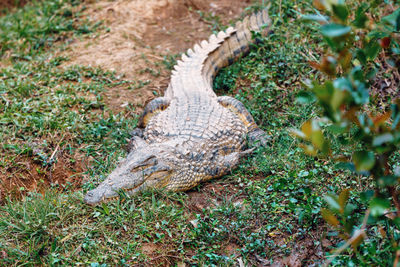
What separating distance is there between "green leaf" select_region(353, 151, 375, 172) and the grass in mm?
764

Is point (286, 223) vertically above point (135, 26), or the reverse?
point (135, 26)

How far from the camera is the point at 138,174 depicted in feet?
13.9

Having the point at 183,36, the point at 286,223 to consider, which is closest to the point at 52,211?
the point at 286,223

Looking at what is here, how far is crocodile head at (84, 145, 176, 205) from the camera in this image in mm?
4000

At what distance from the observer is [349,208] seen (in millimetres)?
2730

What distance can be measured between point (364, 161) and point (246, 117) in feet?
9.52

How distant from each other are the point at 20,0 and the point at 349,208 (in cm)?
810

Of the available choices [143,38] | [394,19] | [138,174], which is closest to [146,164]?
[138,174]

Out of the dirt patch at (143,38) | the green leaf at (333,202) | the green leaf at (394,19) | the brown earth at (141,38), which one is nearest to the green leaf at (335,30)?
the green leaf at (394,19)

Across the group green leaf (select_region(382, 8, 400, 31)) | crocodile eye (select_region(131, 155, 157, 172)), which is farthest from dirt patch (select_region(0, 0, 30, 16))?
green leaf (select_region(382, 8, 400, 31))

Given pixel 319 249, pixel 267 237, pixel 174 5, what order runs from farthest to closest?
pixel 174 5 → pixel 267 237 → pixel 319 249

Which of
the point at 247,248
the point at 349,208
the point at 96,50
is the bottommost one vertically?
the point at 247,248

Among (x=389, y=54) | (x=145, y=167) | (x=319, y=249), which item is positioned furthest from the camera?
(x=389, y=54)

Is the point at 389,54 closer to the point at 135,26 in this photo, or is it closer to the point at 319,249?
the point at 319,249
